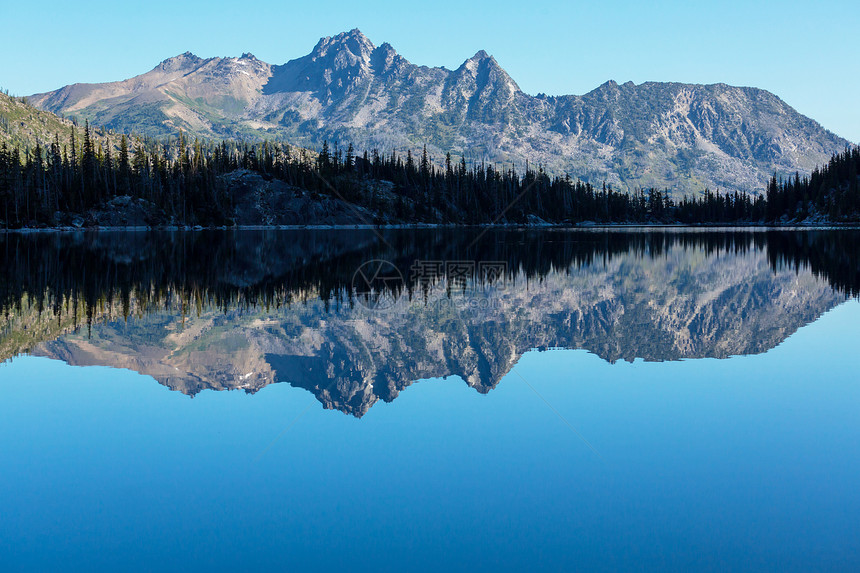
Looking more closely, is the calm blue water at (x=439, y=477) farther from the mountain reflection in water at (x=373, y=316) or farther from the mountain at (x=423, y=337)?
the mountain reflection in water at (x=373, y=316)

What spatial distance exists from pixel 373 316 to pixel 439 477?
1779cm

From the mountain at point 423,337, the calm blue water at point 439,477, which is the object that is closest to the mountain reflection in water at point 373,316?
the mountain at point 423,337

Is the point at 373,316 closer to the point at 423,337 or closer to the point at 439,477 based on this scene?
the point at 423,337

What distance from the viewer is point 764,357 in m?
22.1

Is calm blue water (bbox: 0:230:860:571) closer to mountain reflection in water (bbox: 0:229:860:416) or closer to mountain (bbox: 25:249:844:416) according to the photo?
mountain (bbox: 25:249:844:416)

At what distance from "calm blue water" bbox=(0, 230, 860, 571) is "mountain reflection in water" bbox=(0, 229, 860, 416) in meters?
2.00

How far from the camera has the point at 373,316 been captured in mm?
28875

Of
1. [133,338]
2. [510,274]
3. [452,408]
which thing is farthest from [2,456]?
[510,274]

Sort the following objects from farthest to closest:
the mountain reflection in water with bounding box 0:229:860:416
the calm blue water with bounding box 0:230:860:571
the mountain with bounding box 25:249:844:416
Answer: the mountain reflection in water with bounding box 0:229:860:416 → the mountain with bounding box 25:249:844:416 → the calm blue water with bounding box 0:230:860:571

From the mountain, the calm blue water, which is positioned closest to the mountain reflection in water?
the mountain

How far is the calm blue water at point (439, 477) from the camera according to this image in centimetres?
917

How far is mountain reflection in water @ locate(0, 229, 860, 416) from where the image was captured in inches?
788

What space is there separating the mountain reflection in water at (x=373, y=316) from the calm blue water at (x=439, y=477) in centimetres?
200

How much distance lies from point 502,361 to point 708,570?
11.7 meters
